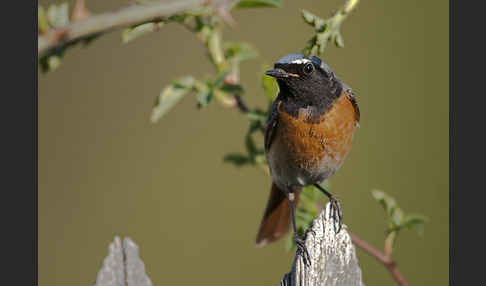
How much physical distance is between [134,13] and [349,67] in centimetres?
379

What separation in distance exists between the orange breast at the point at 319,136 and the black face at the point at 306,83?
0.15ft

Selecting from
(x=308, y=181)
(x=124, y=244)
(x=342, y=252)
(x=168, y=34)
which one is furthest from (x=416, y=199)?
(x=124, y=244)

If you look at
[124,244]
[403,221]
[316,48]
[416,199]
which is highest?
[316,48]

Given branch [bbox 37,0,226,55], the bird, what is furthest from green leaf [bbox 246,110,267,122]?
branch [bbox 37,0,226,55]

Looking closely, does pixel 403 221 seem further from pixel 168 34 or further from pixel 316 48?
pixel 168 34

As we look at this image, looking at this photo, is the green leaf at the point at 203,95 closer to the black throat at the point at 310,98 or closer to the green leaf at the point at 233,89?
the green leaf at the point at 233,89

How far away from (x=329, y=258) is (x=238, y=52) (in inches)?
49.7

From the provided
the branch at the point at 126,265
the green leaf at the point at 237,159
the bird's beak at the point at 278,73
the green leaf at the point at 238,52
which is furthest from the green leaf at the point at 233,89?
the branch at the point at 126,265

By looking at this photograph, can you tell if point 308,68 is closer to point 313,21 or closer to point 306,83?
point 306,83

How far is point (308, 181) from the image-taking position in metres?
2.75

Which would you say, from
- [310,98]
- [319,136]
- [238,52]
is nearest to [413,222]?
[319,136]

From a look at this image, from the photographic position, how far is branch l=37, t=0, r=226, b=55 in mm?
1122

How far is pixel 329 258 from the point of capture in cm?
181

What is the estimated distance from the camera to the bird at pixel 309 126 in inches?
98.3
